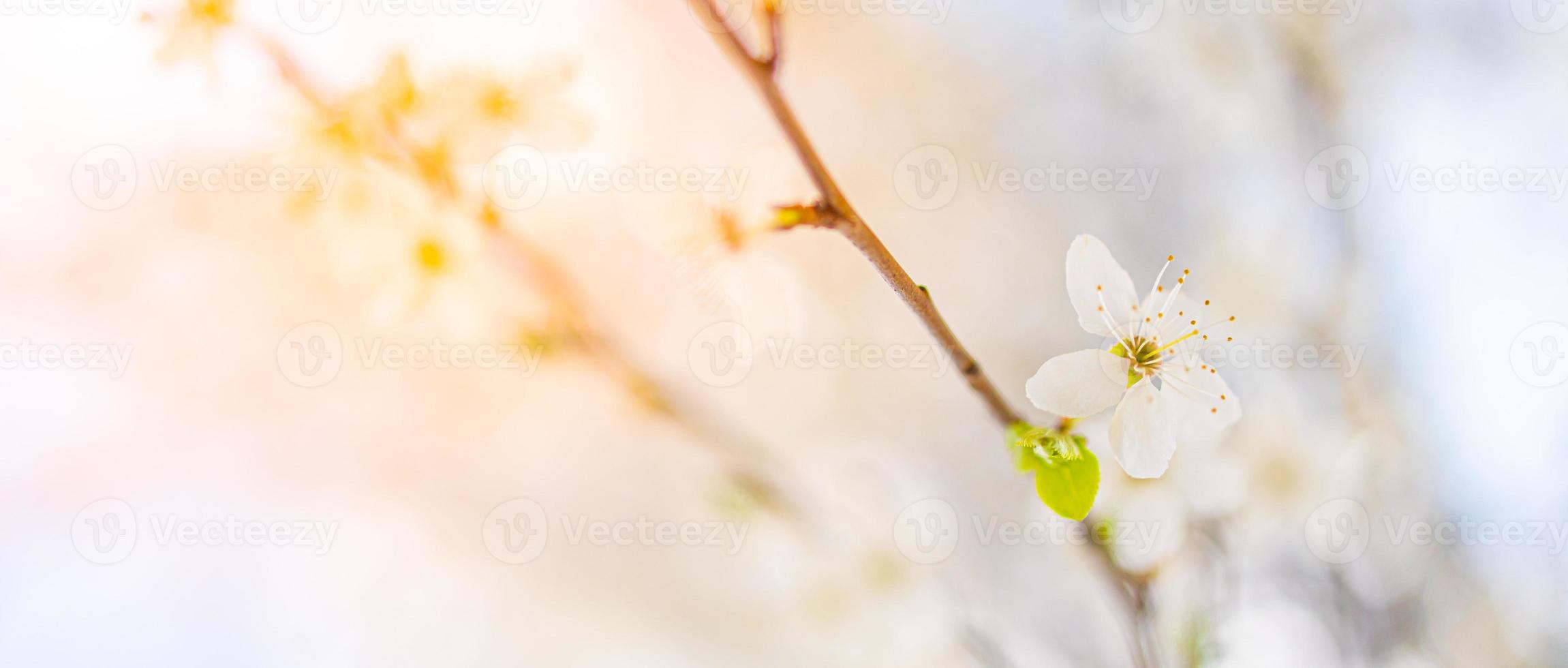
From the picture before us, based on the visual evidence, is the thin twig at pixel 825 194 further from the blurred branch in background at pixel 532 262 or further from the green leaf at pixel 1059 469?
the blurred branch in background at pixel 532 262

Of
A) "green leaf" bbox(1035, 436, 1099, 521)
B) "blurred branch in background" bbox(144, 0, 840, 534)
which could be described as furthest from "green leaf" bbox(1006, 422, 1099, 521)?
"blurred branch in background" bbox(144, 0, 840, 534)

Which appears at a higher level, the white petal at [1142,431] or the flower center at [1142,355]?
the flower center at [1142,355]

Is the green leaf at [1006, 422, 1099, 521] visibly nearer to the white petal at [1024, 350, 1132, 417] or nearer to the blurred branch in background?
the white petal at [1024, 350, 1132, 417]

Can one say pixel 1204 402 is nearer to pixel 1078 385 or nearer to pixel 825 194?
pixel 1078 385

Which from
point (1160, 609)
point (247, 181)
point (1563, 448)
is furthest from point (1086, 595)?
point (247, 181)

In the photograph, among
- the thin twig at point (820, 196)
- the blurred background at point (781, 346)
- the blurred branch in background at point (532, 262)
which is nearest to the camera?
the thin twig at point (820, 196)

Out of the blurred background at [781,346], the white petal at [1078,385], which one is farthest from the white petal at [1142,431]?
the blurred background at [781,346]

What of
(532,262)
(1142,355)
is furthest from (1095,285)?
(532,262)

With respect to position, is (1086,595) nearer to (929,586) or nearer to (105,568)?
(929,586)
